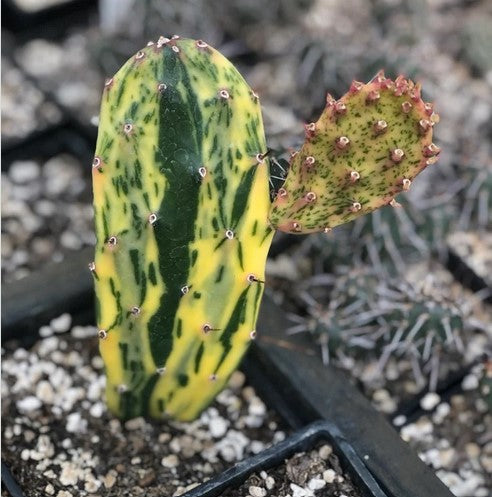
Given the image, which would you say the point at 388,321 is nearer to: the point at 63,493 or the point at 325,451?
the point at 325,451

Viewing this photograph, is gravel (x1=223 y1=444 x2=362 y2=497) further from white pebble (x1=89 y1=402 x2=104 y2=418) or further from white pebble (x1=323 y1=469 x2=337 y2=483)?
white pebble (x1=89 y1=402 x2=104 y2=418)

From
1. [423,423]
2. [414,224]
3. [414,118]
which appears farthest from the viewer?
[414,224]

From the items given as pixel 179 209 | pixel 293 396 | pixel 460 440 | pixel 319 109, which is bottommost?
pixel 460 440

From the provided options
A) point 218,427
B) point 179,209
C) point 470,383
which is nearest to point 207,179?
point 179,209

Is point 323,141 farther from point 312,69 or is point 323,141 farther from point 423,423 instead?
point 312,69

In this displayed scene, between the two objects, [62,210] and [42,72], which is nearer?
[62,210]

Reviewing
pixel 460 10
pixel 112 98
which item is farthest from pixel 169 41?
pixel 460 10
